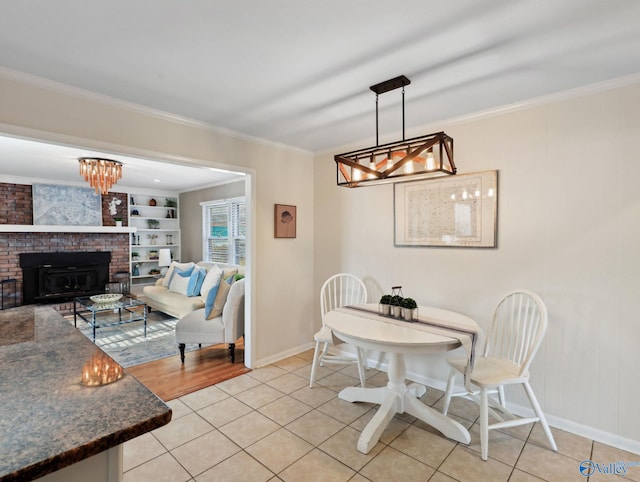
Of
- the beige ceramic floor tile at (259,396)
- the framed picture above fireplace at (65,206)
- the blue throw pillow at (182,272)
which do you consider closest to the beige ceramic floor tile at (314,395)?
the beige ceramic floor tile at (259,396)

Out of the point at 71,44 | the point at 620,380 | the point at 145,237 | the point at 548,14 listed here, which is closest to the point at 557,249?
the point at 620,380

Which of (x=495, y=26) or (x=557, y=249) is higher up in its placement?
(x=495, y=26)

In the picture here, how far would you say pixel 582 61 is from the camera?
1.97 metres

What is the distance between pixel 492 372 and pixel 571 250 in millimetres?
1037

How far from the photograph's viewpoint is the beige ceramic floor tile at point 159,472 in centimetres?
192

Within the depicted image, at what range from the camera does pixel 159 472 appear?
1.98m

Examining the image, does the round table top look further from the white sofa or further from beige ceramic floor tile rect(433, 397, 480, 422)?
the white sofa

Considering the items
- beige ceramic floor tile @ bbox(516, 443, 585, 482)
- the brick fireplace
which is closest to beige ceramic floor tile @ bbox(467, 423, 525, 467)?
beige ceramic floor tile @ bbox(516, 443, 585, 482)

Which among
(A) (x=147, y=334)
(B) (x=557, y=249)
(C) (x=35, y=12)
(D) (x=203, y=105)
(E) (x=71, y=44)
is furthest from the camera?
(A) (x=147, y=334)

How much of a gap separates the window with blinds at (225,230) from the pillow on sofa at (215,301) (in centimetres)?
186

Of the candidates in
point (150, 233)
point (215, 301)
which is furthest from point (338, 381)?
point (150, 233)

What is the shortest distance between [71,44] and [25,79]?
62cm

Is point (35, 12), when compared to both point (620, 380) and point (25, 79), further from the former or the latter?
point (620, 380)

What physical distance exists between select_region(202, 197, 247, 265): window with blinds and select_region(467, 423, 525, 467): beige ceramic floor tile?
4353 millimetres
